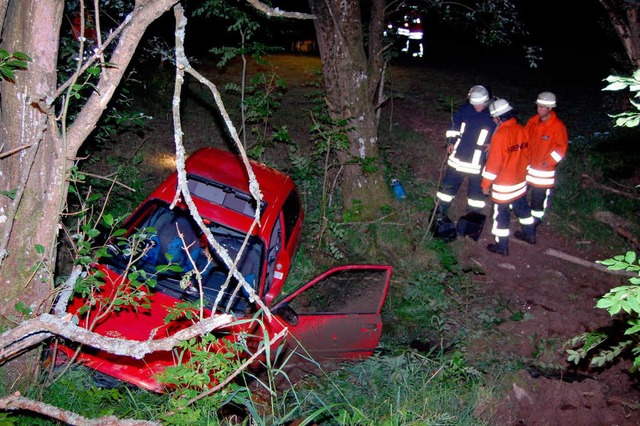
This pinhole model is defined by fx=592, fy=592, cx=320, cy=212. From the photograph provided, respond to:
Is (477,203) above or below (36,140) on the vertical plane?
below

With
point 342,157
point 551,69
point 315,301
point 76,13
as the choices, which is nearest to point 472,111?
point 342,157

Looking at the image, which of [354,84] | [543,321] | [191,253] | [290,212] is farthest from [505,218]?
[191,253]

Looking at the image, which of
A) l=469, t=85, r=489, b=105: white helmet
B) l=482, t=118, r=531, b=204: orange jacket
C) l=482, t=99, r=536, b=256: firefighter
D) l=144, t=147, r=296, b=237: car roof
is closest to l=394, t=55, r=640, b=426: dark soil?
l=482, t=99, r=536, b=256: firefighter

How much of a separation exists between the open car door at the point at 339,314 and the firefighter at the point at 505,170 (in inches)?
99.7

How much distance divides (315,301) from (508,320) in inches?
92.2

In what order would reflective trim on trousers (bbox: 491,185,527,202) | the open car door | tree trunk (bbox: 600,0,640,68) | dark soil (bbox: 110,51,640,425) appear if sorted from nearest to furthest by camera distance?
the open car door
dark soil (bbox: 110,51,640,425)
tree trunk (bbox: 600,0,640,68)
reflective trim on trousers (bbox: 491,185,527,202)

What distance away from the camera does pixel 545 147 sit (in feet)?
25.2

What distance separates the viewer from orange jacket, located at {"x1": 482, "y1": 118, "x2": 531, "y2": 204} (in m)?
7.24

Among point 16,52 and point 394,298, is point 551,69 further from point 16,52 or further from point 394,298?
point 16,52

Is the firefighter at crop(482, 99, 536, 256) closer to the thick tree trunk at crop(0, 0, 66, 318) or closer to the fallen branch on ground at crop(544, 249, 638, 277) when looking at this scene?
the fallen branch on ground at crop(544, 249, 638, 277)

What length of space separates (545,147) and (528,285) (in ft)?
5.91

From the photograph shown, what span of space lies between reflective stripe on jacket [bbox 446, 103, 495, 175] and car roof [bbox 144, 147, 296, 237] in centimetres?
254

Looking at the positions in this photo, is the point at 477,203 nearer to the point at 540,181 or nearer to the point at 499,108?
the point at 540,181

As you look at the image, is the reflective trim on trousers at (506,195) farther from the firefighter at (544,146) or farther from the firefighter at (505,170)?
the firefighter at (544,146)
